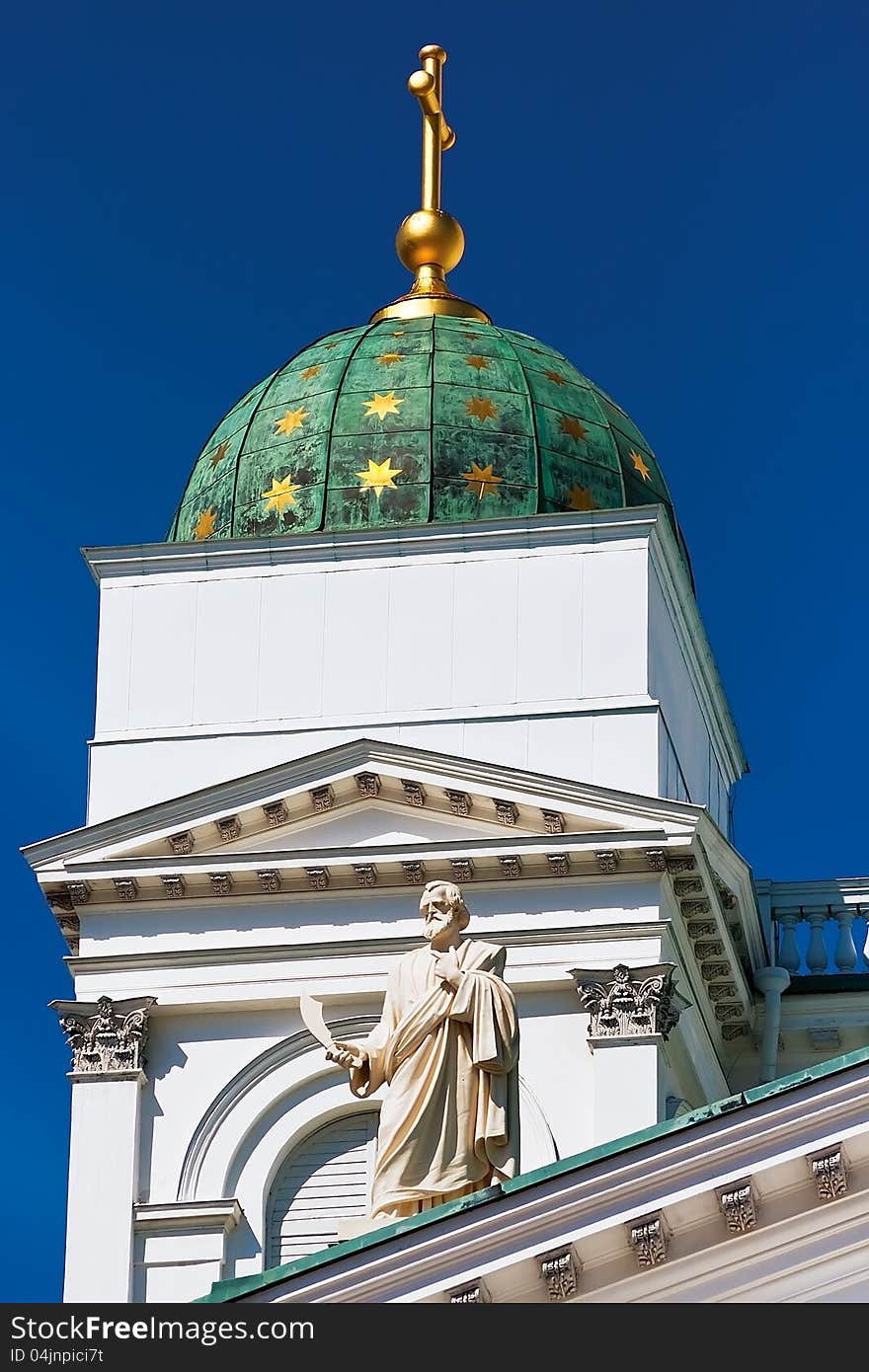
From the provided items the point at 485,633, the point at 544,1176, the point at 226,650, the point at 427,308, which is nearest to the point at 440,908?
the point at 544,1176

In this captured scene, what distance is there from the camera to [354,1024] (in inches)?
1649

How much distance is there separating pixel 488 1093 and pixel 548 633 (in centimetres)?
1679

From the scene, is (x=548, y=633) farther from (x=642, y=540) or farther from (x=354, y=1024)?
(x=354, y=1024)

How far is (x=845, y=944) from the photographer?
46.1 m

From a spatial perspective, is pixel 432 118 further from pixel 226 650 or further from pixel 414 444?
pixel 226 650

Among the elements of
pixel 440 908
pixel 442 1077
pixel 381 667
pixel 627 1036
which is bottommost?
pixel 442 1077

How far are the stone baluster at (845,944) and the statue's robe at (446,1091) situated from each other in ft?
57.8

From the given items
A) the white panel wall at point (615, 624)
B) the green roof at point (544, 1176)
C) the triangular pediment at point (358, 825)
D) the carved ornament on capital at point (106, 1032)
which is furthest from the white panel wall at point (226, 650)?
the green roof at point (544, 1176)

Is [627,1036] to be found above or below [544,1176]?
above

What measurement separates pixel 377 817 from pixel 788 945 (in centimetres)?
574

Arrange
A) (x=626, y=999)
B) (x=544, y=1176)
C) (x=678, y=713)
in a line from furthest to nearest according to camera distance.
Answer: (x=678, y=713)
(x=626, y=999)
(x=544, y=1176)

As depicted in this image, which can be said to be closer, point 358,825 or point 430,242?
point 358,825

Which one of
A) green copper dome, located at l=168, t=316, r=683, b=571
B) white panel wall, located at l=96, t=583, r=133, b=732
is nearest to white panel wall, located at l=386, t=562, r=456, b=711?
green copper dome, located at l=168, t=316, r=683, b=571
